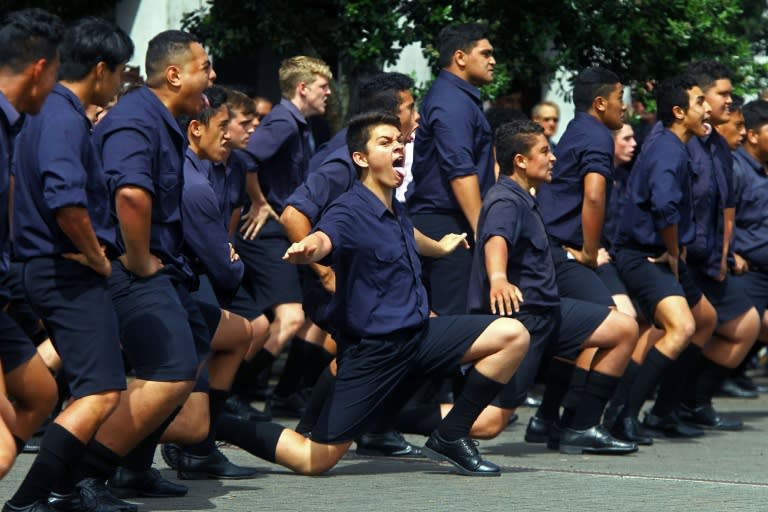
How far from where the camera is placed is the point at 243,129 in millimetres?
9125

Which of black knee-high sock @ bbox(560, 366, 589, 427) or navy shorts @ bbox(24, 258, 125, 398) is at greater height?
navy shorts @ bbox(24, 258, 125, 398)

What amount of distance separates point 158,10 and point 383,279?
8.52m

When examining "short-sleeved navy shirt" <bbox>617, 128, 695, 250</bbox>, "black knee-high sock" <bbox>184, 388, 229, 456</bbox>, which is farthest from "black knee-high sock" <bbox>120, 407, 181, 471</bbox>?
"short-sleeved navy shirt" <bbox>617, 128, 695, 250</bbox>

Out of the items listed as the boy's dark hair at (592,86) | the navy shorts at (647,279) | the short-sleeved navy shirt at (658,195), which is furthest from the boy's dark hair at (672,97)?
the navy shorts at (647,279)

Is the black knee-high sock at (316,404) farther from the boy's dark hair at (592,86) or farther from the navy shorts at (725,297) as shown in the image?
the navy shorts at (725,297)

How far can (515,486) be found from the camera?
7.61 metres

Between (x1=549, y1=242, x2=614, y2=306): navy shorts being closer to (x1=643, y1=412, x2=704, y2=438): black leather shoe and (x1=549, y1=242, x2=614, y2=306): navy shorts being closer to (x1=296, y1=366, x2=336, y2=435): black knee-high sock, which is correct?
(x1=643, y1=412, x2=704, y2=438): black leather shoe

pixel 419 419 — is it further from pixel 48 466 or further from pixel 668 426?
pixel 48 466

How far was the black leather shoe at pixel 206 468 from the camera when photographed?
7.68 m

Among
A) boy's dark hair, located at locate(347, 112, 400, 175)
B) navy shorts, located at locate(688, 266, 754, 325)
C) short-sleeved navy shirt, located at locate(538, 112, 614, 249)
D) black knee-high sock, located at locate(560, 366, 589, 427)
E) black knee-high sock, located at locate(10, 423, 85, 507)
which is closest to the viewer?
black knee-high sock, located at locate(10, 423, 85, 507)

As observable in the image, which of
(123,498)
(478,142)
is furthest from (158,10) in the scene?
(123,498)

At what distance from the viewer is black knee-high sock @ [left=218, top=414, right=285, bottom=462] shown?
303 inches

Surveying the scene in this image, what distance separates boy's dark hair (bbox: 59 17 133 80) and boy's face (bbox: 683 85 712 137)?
4513 mm

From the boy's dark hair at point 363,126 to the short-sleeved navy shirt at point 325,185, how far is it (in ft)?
2.36
